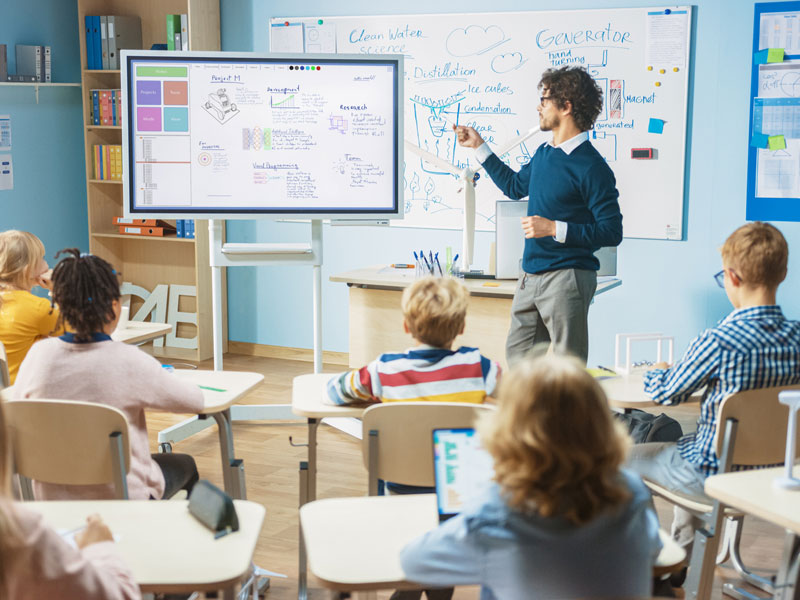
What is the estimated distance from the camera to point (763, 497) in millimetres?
1845

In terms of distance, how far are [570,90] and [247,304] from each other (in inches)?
130

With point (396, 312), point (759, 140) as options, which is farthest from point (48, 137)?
point (759, 140)

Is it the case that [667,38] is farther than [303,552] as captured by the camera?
Yes

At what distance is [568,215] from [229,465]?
1658 millimetres

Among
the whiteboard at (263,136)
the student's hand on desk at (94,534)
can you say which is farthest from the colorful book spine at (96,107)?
the student's hand on desk at (94,534)

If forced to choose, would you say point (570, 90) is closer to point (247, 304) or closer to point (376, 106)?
point (376, 106)

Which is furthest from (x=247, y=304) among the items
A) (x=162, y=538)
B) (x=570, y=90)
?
(x=162, y=538)

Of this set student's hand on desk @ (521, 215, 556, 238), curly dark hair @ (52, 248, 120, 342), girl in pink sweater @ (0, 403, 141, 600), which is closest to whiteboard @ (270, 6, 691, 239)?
student's hand on desk @ (521, 215, 556, 238)

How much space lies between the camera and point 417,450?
7.16 feet

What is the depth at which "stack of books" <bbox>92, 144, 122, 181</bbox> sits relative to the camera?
19.8 ft

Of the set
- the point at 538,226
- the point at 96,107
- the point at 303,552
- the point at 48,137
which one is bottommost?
the point at 303,552

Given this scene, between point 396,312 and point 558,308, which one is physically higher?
point 558,308

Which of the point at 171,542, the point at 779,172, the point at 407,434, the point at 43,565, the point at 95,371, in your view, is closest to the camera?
the point at 43,565

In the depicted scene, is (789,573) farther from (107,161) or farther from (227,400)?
(107,161)
